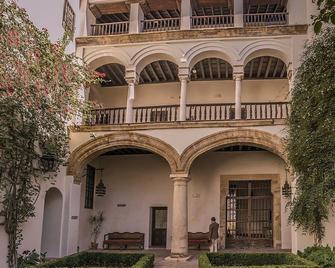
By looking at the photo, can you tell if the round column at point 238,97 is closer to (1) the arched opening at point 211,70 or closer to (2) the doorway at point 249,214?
(1) the arched opening at point 211,70

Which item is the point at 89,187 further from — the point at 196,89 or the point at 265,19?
the point at 265,19

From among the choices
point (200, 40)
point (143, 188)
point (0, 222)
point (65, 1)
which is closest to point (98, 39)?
point (65, 1)

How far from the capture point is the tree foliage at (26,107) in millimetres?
9484

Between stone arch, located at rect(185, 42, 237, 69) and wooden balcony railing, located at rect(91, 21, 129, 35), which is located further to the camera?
wooden balcony railing, located at rect(91, 21, 129, 35)

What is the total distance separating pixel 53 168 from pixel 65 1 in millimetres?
5348

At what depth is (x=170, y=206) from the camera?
50.9ft

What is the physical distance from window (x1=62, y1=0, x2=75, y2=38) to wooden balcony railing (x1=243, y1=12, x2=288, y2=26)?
5662 mm

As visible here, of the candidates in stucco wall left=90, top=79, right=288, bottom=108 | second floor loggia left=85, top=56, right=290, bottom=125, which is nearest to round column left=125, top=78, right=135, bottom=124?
second floor loggia left=85, top=56, right=290, bottom=125

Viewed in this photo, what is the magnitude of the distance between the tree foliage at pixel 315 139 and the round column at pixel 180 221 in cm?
310

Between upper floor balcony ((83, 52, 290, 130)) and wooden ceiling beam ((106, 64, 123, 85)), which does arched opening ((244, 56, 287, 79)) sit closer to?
upper floor balcony ((83, 52, 290, 130))

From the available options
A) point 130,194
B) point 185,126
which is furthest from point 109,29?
point 130,194

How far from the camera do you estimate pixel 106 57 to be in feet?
46.8

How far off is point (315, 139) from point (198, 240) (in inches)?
229

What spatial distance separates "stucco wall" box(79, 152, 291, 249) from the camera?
49.4 ft
